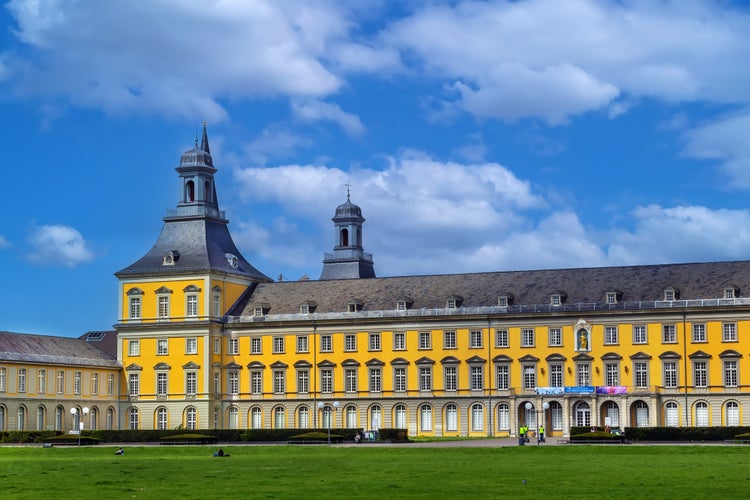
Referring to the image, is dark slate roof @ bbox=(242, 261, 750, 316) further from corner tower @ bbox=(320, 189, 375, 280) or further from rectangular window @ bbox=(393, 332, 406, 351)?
corner tower @ bbox=(320, 189, 375, 280)

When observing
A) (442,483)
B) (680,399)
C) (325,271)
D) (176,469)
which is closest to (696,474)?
(442,483)

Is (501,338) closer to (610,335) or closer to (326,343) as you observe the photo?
(610,335)

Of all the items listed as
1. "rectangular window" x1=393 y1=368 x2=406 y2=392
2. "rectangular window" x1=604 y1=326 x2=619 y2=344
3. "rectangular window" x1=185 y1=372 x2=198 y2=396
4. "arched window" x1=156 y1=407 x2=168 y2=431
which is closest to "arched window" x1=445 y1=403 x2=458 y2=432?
"rectangular window" x1=393 y1=368 x2=406 y2=392

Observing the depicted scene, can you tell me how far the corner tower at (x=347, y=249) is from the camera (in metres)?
139

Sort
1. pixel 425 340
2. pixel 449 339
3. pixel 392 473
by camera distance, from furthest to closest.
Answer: pixel 425 340
pixel 449 339
pixel 392 473

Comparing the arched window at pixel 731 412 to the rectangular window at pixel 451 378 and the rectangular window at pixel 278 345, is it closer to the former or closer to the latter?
the rectangular window at pixel 451 378

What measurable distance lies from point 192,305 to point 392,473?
67867mm

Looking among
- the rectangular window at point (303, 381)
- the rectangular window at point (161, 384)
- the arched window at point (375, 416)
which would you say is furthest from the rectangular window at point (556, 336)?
the rectangular window at point (161, 384)

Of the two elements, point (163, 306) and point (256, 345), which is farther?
point (163, 306)

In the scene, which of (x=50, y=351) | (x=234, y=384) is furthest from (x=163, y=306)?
(x=50, y=351)

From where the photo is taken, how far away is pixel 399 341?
109 meters

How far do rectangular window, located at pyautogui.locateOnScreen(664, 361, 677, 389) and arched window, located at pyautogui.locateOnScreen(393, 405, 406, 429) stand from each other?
66.1 feet

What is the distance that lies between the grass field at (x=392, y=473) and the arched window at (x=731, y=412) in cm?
3040

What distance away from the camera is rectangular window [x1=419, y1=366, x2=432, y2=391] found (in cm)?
10775
